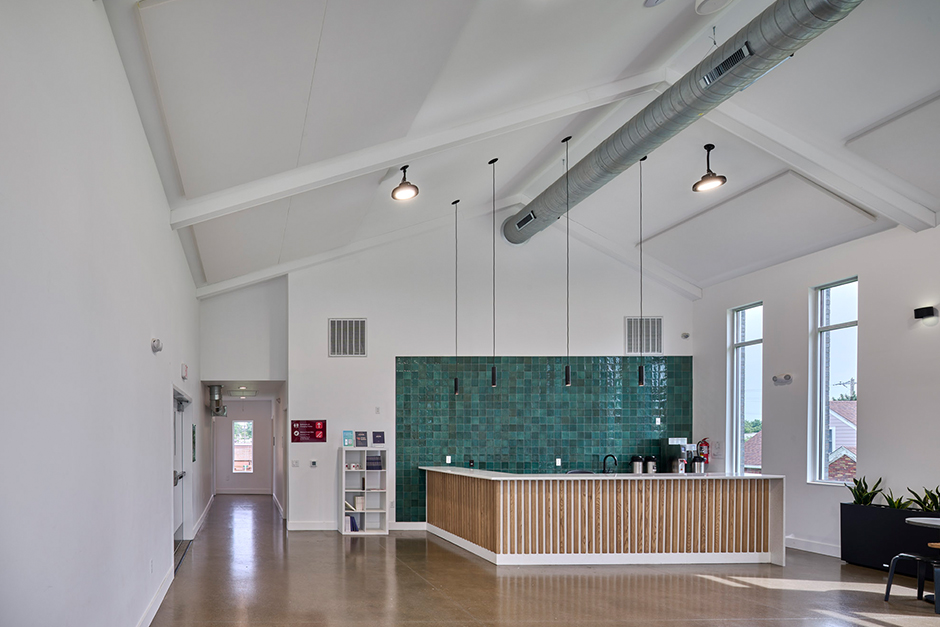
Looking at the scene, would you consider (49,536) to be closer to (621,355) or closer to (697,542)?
(697,542)

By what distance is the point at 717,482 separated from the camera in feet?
26.1

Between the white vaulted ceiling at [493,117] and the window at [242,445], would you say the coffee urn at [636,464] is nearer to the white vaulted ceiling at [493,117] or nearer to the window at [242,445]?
the white vaulted ceiling at [493,117]

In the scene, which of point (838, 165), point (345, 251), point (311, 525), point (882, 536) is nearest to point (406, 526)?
point (311, 525)

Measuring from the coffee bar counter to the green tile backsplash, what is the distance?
2684 millimetres

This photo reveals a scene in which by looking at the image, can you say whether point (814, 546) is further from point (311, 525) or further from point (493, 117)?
point (311, 525)

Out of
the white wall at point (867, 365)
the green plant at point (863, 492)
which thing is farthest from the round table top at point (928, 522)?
the green plant at point (863, 492)

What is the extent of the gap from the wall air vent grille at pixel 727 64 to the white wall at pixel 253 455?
1395 cm

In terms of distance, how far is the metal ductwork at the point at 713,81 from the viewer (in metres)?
4.70

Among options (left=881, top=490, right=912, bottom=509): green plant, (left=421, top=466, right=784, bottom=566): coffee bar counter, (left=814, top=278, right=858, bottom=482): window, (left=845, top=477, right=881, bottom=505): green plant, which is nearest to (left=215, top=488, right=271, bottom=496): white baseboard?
(left=421, top=466, right=784, bottom=566): coffee bar counter

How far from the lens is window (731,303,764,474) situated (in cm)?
984

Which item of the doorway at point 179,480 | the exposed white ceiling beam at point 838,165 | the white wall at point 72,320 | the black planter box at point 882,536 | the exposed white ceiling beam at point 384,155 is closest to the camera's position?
the white wall at point 72,320

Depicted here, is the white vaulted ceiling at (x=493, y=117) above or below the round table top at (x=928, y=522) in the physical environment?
above

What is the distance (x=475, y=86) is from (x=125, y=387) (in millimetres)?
3377

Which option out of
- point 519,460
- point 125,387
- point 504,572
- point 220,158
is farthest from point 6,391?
point 519,460
